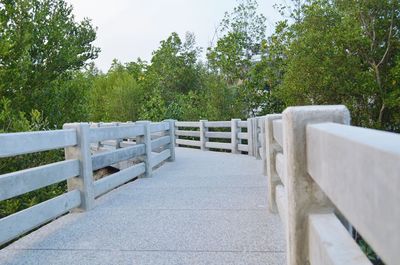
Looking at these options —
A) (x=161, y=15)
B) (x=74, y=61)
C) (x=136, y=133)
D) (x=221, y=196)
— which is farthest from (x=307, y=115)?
(x=161, y=15)

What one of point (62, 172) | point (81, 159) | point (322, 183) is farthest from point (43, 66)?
point (322, 183)

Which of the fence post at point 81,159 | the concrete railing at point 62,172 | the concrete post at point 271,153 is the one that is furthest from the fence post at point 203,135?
the concrete post at point 271,153

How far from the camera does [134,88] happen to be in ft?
83.1

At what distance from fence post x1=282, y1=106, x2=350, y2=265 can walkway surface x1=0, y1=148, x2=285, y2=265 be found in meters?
1.47

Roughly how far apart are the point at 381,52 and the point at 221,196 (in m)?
10.6

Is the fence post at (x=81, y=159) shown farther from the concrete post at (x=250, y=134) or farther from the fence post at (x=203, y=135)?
the fence post at (x=203, y=135)

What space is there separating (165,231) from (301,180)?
266 cm

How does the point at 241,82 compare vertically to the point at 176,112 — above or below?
above

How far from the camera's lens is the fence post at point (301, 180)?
1.84 meters

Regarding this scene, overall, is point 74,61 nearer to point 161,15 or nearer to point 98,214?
point 98,214

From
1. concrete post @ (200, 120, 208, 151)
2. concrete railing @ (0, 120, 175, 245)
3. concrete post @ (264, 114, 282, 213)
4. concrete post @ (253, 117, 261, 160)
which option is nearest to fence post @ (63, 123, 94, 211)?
concrete railing @ (0, 120, 175, 245)

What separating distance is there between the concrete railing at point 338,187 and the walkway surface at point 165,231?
1584 mm

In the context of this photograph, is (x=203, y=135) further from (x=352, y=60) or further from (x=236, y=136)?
(x=352, y=60)

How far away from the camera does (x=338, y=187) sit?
4.05 ft
